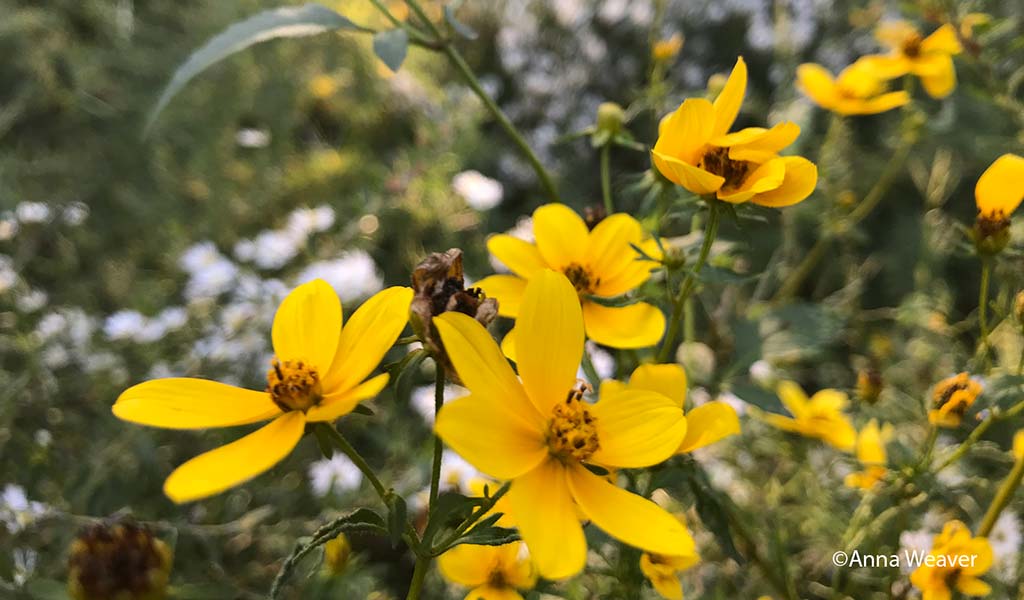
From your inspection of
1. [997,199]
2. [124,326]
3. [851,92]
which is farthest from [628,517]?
[124,326]

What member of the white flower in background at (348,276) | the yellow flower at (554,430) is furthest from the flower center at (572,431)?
the white flower in background at (348,276)

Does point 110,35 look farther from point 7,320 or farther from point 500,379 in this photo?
point 500,379

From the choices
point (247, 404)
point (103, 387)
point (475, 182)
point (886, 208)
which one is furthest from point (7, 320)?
point (886, 208)

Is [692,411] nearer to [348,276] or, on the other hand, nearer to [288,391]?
[288,391]

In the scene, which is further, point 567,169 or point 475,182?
point 567,169

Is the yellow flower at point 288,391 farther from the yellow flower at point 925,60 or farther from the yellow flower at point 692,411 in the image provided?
the yellow flower at point 925,60
